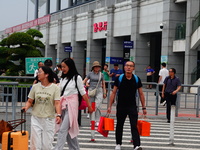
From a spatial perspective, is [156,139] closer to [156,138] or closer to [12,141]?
[156,138]

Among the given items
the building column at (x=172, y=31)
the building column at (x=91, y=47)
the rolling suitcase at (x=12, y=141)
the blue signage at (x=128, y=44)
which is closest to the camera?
the rolling suitcase at (x=12, y=141)

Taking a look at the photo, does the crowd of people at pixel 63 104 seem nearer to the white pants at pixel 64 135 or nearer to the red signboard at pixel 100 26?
the white pants at pixel 64 135

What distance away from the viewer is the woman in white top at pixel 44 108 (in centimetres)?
860

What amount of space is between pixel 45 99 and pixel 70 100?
0.79m

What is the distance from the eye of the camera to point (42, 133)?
866 cm

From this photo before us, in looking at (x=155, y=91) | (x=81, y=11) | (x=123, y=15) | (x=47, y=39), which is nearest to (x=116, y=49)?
(x=123, y=15)

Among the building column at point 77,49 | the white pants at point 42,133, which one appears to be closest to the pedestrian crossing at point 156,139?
the white pants at point 42,133

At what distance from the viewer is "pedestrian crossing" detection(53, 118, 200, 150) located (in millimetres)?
11664

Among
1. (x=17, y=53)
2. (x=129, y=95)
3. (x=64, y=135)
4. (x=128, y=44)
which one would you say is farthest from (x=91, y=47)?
(x=64, y=135)

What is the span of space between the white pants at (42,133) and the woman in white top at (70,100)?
53cm

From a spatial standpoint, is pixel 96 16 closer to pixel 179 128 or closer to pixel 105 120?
pixel 179 128

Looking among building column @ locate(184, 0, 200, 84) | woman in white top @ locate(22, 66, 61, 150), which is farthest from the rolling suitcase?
building column @ locate(184, 0, 200, 84)

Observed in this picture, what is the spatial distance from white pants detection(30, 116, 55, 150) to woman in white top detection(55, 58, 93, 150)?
→ 0.53 metres

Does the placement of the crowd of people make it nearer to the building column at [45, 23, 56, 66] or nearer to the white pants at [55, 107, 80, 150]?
the white pants at [55, 107, 80, 150]
